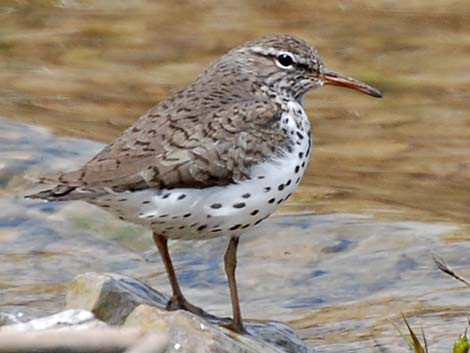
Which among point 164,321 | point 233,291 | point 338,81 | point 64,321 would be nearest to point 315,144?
point 338,81

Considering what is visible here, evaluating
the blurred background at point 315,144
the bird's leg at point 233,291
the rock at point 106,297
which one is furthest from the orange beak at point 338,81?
the rock at point 106,297

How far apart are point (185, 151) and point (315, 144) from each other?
5341mm

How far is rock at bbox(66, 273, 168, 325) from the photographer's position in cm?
503

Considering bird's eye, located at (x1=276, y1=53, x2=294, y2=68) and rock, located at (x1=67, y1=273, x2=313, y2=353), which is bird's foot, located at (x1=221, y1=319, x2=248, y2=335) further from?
bird's eye, located at (x1=276, y1=53, x2=294, y2=68)

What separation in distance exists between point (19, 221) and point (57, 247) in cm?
41

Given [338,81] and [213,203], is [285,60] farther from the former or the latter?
[213,203]

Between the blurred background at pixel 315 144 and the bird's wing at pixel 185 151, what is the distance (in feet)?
5.71

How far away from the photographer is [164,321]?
4.62 metres

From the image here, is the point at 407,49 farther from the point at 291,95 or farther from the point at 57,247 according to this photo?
the point at 291,95

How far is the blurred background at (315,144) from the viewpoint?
783cm

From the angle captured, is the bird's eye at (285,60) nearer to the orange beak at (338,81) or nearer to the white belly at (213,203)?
the orange beak at (338,81)

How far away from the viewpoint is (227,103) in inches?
227

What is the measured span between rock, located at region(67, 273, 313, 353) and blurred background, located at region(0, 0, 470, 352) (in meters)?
1.14

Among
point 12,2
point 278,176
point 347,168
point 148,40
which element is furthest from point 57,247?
point 12,2
